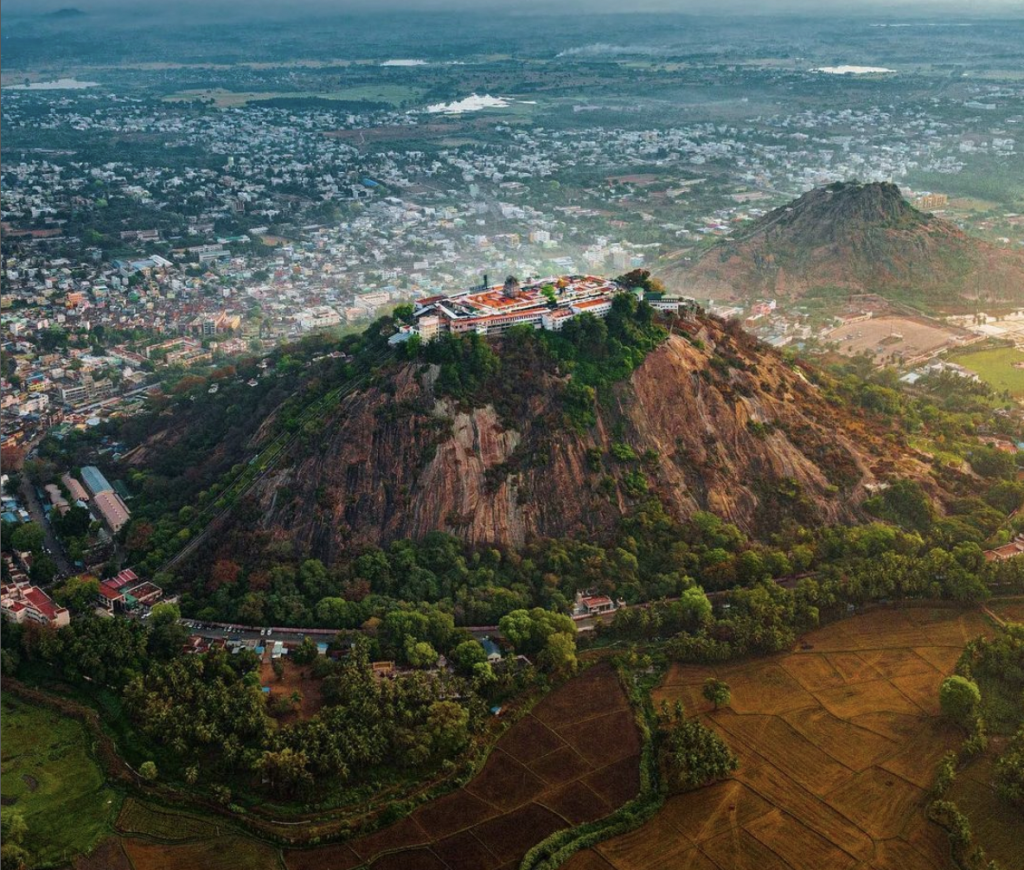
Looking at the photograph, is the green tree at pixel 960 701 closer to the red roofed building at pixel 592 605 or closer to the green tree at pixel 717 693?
the green tree at pixel 717 693

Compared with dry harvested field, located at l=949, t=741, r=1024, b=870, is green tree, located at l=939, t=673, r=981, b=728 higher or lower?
higher

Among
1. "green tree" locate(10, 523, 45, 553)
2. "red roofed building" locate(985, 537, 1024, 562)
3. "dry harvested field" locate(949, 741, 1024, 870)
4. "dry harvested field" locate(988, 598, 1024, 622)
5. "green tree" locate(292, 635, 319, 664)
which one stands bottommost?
"dry harvested field" locate(949, 741, 1024, 870)

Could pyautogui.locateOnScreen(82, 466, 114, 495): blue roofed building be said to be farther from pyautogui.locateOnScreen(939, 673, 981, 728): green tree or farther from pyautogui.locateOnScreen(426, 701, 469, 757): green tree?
pyautogui.locateOnScreen(939, 673, 981, 728): green tree

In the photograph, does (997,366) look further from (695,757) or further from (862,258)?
(695,757)

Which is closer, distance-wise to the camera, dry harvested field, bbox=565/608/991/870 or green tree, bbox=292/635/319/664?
dry harvested field, bbox=565/608/991/870

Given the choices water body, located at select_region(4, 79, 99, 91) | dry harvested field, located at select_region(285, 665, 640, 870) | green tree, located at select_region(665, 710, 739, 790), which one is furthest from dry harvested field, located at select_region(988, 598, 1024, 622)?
water body, located at select_region(4, 79, 99, 91)

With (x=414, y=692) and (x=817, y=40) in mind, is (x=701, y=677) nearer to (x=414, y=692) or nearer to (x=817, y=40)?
(x=414, y=692)

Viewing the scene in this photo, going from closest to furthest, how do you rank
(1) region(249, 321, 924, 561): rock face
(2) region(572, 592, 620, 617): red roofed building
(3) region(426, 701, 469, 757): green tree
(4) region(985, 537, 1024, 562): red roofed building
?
(3) region(426, 701, 469, 757): green tree, (2) region(572, 592, 620, 617): red roofed building, (4) region(985, 537, 1024, 562): red roofed building, (1) region(249, 321, 924, 561): rock face

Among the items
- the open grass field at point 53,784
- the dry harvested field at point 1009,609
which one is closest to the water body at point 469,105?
the dry harvested field at point 1009,609

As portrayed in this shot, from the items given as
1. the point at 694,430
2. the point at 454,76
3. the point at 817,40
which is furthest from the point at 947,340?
the point at 817,40
